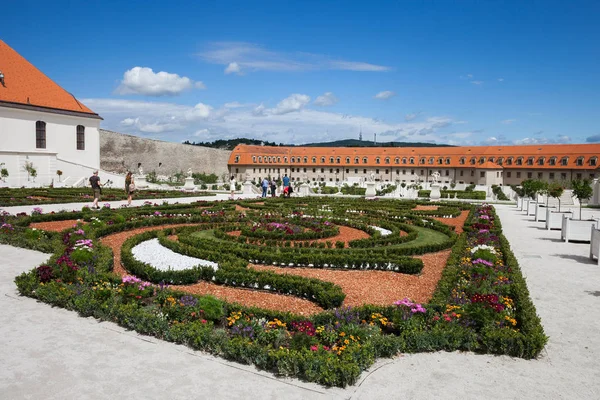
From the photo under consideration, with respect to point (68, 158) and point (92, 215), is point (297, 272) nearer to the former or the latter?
point (92, 215)

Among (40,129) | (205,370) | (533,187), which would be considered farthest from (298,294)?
(40,129)

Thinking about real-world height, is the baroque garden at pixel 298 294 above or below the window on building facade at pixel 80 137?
below

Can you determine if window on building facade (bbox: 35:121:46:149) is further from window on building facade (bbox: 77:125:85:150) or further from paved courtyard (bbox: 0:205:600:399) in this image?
paved courtyard (bbox: 0:205:600:399)

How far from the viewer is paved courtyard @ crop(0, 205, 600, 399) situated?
448 centimetres

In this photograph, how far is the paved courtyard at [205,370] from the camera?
4480 millimetres

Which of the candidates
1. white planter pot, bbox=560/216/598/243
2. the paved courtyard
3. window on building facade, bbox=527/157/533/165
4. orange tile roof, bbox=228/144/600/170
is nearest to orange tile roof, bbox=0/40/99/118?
the paved courtyard

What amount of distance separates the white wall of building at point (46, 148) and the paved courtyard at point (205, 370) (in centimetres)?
3616

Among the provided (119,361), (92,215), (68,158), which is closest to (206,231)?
(92,215)

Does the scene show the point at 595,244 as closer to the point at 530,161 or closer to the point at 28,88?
the point at 28,88

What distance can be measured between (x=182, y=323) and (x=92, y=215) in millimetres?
11582

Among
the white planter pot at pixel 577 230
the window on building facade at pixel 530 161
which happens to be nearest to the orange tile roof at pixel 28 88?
the white planter pot at pixel 577 230

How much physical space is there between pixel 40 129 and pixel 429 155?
192 ft

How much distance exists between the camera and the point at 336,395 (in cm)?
449

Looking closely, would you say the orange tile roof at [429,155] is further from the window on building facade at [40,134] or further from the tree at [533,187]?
the window on building facade at [40,134]
